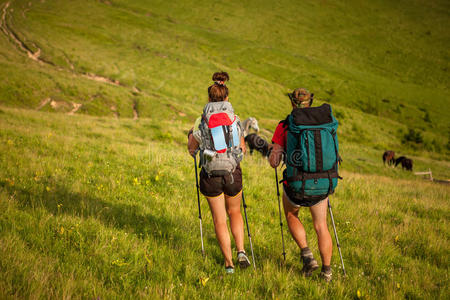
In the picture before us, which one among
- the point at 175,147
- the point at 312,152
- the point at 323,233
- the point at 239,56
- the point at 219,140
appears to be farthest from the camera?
the point at 239,56

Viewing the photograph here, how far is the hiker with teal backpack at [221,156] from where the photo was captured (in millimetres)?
3389

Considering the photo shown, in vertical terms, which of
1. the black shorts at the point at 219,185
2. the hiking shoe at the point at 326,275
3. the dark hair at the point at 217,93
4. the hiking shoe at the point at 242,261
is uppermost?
the dark hair at the point at 217,93

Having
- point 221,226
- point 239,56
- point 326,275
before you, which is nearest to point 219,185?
point 221,226

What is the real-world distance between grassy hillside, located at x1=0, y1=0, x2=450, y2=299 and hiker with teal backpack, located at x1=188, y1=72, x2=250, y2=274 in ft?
1.97

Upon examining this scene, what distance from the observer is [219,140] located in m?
3.38

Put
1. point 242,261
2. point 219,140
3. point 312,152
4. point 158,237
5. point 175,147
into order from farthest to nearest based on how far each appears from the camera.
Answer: point 175,147
point 158,237
point 242,261
point 219,140
point 312,152

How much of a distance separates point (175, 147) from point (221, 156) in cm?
1109

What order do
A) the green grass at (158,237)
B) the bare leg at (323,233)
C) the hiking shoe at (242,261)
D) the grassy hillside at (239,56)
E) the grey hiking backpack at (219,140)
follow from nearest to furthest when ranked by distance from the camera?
the green grass at (158,237)
the grey hiking backpack at (219,140)
the bare leg at (323,233)
the hiking shoe at (242,261)
the grassy hillside at (239,56)

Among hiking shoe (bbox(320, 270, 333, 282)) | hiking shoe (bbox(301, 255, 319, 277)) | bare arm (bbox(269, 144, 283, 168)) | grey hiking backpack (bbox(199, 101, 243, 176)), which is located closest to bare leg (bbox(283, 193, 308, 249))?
hiking shoe (bbox(301, 255, 319, 277))

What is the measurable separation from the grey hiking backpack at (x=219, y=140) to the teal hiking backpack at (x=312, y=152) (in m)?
0.78

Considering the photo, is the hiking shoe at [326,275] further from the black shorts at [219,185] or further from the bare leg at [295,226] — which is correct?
the black shorts at [219,185]

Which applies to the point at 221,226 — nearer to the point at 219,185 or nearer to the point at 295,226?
the point at 219,185

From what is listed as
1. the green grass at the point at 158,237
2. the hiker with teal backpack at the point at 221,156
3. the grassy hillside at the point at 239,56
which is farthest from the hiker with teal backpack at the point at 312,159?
the grassy hillside at the point at 239,56

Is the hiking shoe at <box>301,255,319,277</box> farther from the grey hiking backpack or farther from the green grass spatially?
the grey hiking backpack
